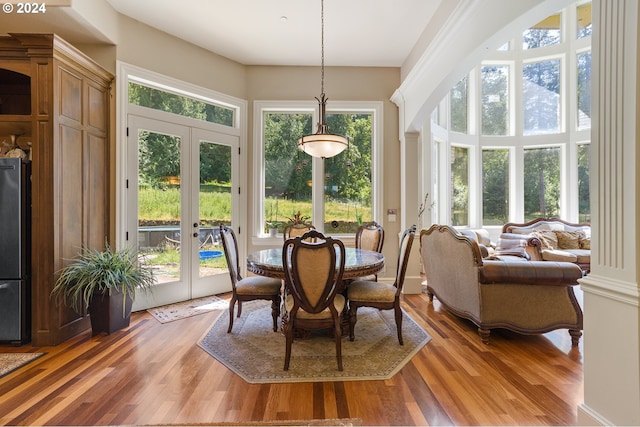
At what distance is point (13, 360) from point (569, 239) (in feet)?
26.0

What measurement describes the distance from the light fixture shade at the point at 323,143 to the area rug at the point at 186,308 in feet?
7.24

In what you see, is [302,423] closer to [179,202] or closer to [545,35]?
[179,202]

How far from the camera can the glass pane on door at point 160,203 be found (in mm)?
3643

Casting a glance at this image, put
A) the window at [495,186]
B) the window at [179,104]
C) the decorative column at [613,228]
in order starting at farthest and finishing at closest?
1. the window at [495,186]
2. the window at [179,104]
3. the decorative column at [613,228]

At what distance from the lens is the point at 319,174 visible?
461 centimetres

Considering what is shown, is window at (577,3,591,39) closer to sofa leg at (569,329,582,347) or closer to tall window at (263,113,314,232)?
tall window at (263,113,314,232)

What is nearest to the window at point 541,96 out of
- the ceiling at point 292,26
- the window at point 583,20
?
the window at point 583,20

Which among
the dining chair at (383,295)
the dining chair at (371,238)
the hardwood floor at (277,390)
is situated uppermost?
the dining chair at (371,238)

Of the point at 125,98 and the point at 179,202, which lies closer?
the point at 125,98

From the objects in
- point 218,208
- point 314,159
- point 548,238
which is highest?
point 314,159

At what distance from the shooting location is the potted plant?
2695 millimetres

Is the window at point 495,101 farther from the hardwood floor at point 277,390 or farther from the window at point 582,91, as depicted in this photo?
the hardwood floor at point 277,390

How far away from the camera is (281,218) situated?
4660 mm

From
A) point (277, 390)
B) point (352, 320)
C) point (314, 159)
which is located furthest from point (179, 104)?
point (277, 390)
